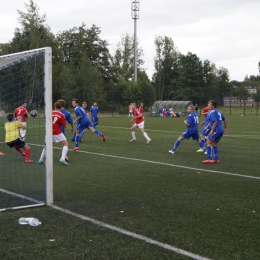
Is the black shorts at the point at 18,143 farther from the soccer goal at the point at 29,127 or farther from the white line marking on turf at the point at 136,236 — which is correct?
the white line marking on turf at the point at 136,236

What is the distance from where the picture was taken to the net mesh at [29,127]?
→ 24.7 ft

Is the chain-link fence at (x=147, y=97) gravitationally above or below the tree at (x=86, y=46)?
below

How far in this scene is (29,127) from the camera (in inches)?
582

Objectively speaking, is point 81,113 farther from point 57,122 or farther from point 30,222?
point 30,222

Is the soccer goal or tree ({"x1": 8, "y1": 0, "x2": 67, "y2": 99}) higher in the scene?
tree ({"x1": 8, "y1": 0, "x2": 67, "y2": 99})

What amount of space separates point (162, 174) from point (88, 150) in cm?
555

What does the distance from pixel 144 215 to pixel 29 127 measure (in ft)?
30.7

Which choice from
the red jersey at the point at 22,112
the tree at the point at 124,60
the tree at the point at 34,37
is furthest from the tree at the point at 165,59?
the red jersey at the point at 22,112

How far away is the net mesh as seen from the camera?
754cm

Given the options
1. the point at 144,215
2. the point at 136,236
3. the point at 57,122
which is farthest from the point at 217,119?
the point at 136,236

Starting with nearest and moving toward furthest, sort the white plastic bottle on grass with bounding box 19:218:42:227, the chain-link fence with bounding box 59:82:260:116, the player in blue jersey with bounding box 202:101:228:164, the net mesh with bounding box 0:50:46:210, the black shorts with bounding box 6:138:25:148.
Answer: the white plastic bottle on grass with bounding box 19:218:42:227 < the net mesh with bounding box 0:50:46:210 < the player in blue jersey with bounding box 202:101:228:164 < the black shorts with bounding box 6:138:25:148 < the chain-link fence with bounding box 59:82:260:116

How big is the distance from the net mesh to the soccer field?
51cm

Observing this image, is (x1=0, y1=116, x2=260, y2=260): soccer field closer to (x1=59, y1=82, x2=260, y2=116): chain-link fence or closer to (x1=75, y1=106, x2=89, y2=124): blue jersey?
(x1=75, y1=106, x2=89, y2=124): blue jersey

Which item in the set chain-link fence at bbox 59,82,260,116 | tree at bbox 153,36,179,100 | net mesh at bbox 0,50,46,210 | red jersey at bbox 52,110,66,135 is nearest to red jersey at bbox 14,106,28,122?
net mesh at bbox 0,50,46,210
